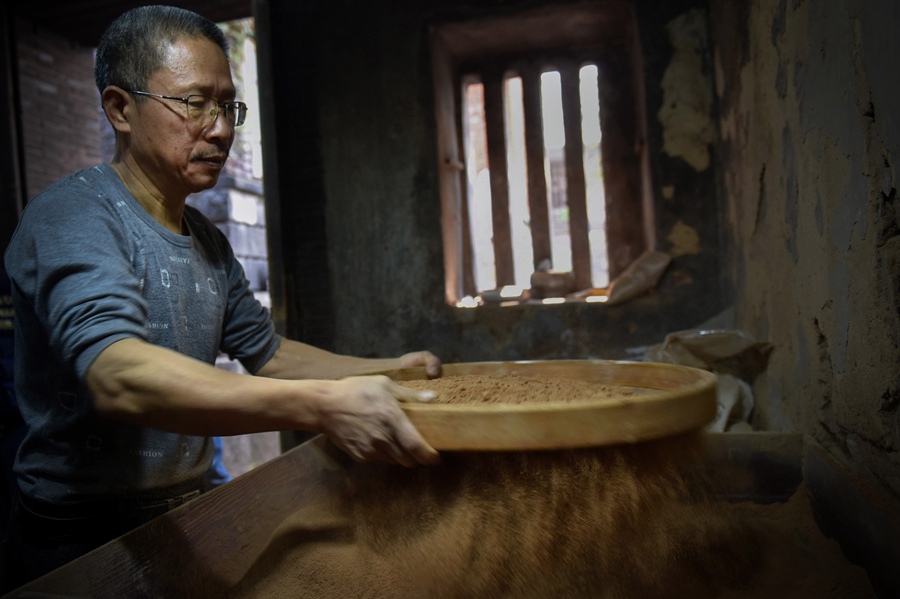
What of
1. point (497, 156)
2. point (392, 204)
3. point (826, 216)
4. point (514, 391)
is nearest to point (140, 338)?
point (514, 391)

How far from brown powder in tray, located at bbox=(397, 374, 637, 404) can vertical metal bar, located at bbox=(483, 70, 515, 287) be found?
3087mm

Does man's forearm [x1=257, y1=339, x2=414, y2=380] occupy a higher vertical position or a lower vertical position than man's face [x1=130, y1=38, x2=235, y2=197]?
lower

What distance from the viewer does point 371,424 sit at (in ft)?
3.57

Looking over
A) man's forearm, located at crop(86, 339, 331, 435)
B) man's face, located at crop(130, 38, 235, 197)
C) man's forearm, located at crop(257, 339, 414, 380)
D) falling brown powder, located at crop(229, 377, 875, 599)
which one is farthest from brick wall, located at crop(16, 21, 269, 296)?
falling brown powder, located at crop(229, 377, 875, 599)

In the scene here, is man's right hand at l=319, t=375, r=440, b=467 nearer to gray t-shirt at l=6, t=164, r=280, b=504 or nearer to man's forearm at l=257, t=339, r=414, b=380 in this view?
gray t-shirt at l=6, t=164, r=280, b=504

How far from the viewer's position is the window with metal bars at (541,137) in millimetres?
3803

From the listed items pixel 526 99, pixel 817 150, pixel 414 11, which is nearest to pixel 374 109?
pixel 414 11

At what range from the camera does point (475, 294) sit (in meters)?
4.48

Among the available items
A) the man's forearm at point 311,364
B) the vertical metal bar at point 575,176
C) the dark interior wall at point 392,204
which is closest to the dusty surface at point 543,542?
the man's forearm at point 311,364

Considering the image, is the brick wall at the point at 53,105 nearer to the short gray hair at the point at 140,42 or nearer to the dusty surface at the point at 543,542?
the short gray hair at the point at 140,42

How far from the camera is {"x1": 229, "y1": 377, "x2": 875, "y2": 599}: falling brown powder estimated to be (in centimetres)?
108

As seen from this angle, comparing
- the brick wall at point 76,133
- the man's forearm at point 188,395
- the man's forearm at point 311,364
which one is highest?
the brick wall at point 76,133

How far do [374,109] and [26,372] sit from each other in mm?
2737

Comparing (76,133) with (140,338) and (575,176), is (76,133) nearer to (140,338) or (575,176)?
(575,176)
